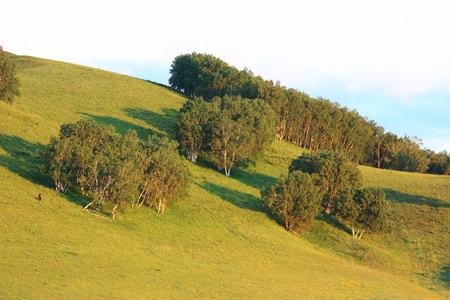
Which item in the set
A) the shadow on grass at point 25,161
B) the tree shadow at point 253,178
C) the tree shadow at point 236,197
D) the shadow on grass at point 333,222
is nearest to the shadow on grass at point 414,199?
the shadow on grass at point 333,222

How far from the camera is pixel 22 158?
5725cm

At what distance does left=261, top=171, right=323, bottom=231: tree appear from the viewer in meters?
59.0

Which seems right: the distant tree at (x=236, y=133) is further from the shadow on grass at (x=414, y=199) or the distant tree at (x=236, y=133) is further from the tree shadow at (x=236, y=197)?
the shadow on grass at (x=414, y=199)

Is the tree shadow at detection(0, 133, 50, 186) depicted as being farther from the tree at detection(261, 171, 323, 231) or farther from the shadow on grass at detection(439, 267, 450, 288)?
the shadow on grass at detection(439, 267, 450, 288)

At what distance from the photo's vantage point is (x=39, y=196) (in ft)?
151

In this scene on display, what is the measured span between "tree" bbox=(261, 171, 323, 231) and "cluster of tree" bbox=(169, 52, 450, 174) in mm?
53958

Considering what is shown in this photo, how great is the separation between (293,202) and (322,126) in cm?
6805

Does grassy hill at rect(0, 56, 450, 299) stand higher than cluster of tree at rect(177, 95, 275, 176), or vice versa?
cluster of tree at rect(177, 95, 275, 176)

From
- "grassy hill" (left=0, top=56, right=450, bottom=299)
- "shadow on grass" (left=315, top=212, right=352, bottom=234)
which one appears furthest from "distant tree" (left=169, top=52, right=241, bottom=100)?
"shadow on grass" (left=315, top=212, right=352, bottom=234)

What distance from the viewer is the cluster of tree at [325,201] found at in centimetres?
5931

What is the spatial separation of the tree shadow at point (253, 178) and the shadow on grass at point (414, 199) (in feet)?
76.8

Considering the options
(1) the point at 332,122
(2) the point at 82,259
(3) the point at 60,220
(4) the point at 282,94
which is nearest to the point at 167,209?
(3) the point at 60,220

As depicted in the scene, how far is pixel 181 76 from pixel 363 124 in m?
70.7

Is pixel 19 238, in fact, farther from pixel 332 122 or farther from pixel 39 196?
pixel 332 122
